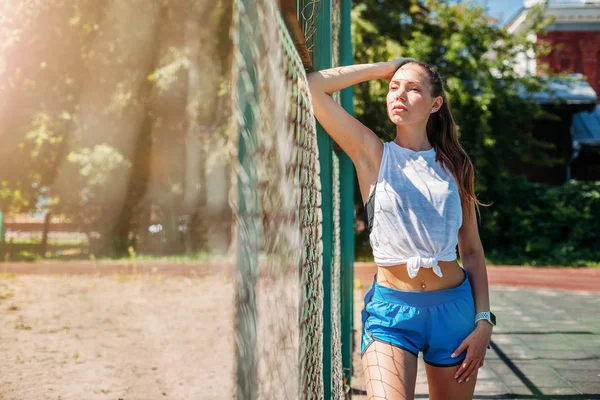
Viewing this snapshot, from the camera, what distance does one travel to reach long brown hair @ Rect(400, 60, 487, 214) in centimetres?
243

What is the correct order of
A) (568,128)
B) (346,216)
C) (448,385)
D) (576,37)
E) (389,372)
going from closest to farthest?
1. (389,372)
2. (448,385)
3. (346,216)
4. (568,128)
5. (576,37)

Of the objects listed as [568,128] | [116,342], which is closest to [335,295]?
[116,342]

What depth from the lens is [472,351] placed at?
2287 millimetres

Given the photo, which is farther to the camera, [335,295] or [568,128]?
[568,128]

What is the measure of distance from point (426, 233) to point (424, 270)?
0.13 metres

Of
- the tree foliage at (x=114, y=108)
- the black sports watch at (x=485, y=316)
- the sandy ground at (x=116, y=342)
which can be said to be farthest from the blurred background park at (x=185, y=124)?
the black sports watch at (x=485, y=316)

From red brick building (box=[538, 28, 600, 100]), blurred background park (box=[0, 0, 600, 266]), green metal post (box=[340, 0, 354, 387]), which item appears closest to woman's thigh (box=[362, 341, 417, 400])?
green metal post (box=[340, 0, 354, 387])

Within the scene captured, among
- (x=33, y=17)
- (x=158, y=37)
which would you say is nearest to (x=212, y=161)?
(x=158, y=37)

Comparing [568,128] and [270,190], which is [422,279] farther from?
[568,128]

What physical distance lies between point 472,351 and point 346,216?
2.62m

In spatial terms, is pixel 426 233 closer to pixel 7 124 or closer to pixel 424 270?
pixel 424 270

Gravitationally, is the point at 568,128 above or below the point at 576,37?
below

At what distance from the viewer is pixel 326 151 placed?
2.72 m

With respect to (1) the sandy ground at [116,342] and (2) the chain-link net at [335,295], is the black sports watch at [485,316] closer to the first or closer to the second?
(2) the chain-link net at [335,295]
